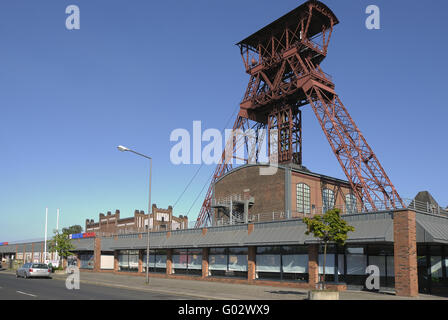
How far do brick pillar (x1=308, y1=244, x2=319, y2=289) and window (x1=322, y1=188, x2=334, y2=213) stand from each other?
48.6 feet

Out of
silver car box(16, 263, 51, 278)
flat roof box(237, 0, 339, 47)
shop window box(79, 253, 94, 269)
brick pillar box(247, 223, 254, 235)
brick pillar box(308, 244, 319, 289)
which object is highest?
flat roof box(237, 0, 339, 47)

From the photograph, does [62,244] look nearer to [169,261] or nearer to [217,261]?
[169,261]

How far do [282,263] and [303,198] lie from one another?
11.0 metres

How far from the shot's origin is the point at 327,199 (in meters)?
43.4

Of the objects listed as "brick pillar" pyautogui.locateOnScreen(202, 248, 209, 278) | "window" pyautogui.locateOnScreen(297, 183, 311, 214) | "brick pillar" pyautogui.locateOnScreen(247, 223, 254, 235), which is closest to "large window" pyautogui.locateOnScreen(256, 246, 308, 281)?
"brick pillar" pyautogui.locateOnScreen(247, 223, 254, 235)

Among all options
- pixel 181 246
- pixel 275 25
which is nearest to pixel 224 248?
pixel 181 246

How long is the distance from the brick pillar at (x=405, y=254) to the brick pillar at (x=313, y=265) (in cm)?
543

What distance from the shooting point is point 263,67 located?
2096 inches

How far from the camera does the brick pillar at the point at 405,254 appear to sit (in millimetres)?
23125

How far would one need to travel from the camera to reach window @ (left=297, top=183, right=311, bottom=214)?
39.8 meters

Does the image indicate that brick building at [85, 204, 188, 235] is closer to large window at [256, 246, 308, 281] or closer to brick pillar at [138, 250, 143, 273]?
brick pillar at [138, 250, 143, 273]

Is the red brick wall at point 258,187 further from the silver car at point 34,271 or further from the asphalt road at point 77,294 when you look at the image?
the asphalt road at point 77,294
